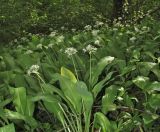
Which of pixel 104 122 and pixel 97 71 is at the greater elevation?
pixel 97 71

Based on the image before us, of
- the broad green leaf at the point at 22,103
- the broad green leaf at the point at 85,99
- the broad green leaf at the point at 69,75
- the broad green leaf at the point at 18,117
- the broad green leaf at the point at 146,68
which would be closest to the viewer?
the broad green leaf at the point at 85,99

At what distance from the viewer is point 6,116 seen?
280 cm

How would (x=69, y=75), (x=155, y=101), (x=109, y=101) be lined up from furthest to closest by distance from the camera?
1. (x=69, y=75)
2. (x=109, y=101)
3. (x=155, y=101)

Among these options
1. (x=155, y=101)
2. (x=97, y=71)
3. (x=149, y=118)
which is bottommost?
(x=149, y=118)

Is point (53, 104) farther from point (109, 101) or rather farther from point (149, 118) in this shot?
point (149, 118)

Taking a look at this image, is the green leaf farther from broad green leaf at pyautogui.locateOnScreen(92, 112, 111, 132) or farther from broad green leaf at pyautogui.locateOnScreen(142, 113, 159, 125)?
broad green leaf at pyautogui.locateOnScreen(92, 112, 111, 132)

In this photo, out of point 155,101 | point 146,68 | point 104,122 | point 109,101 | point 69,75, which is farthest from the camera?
point 146,68

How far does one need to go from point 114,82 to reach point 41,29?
9549mm

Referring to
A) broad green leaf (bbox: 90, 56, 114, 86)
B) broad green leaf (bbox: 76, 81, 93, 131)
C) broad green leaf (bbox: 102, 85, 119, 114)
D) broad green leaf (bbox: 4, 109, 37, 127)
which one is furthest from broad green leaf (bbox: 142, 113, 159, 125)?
broad green leaf (bbox: 4, 109, 37, 127)

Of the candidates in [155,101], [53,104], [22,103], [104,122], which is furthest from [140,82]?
[22,103]

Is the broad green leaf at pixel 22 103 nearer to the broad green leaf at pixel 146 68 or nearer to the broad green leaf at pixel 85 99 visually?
the broad green leaf at pixel 85 99

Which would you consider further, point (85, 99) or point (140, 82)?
point (140, 82)

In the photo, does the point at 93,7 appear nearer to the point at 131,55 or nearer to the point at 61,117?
the point at 131,55

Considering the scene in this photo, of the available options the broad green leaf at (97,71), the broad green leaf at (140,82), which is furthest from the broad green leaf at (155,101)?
the broad green leaf at (97,71)
